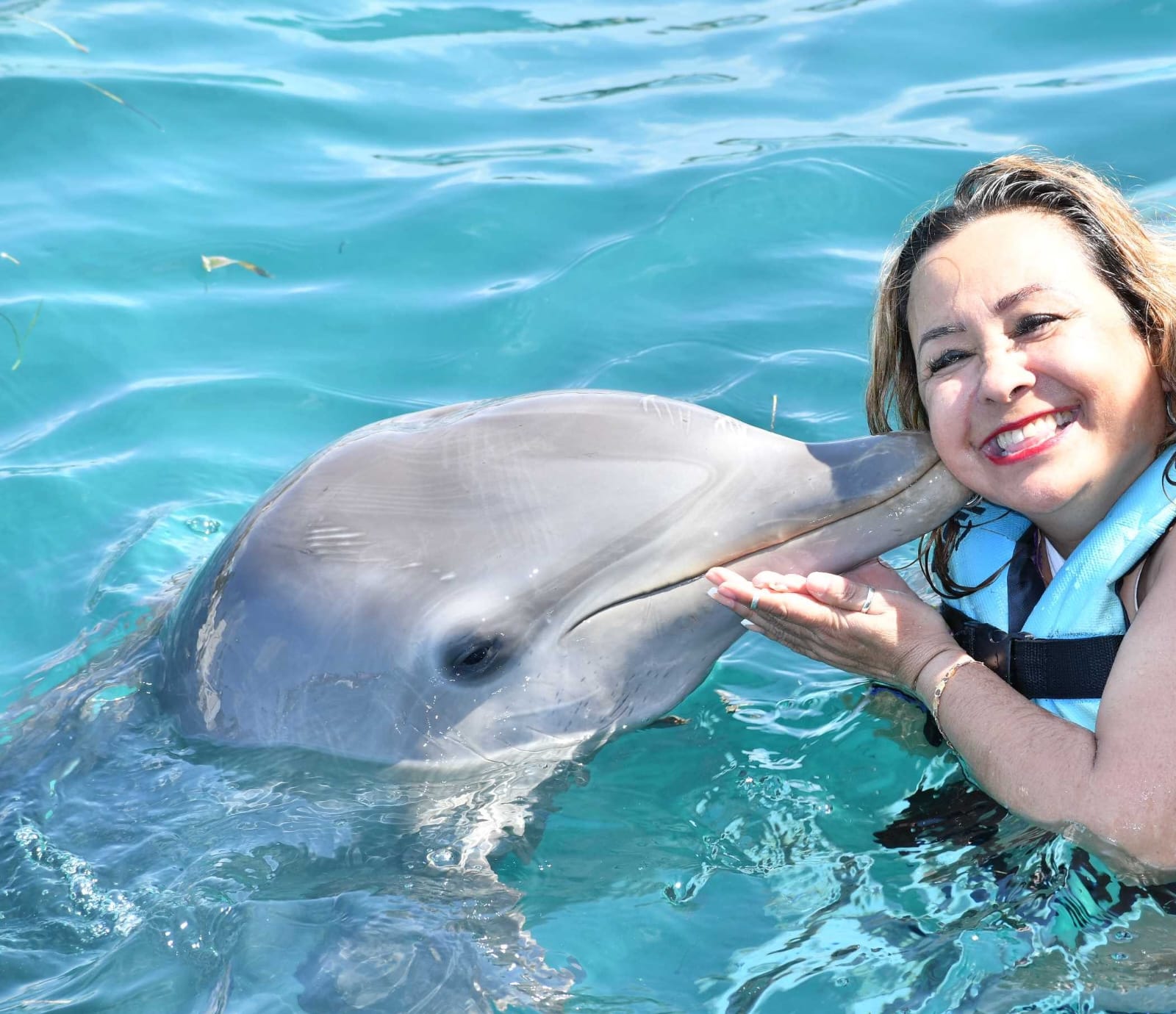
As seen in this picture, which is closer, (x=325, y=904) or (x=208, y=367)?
(x=325, y=904)

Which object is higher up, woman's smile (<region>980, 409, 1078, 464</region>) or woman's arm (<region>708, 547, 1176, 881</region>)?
woman's smile (<region>980, 409, 1078, 464</region>)

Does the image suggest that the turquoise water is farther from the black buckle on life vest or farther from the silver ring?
the silver ring

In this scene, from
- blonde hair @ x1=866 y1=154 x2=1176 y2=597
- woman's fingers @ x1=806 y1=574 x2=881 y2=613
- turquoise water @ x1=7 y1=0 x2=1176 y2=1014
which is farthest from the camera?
blonde hair @ x1=866 y1=154 x2=1176 y2=597

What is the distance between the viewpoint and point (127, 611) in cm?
605

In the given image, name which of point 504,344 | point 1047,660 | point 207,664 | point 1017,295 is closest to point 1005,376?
point 1017,295

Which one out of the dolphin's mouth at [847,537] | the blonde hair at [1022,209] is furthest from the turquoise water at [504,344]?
the blonde hair at [1022,209]

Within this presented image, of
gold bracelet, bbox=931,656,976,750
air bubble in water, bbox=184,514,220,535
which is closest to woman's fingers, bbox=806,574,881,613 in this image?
gold bracelet, bbox=931,656,976,750

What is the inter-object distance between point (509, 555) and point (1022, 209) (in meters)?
1.97

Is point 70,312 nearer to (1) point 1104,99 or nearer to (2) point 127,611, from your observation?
(2) point 127,611

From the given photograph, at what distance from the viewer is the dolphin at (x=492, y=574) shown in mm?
4285

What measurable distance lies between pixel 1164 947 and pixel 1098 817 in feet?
1.23

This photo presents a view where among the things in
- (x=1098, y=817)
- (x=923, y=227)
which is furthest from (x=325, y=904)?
(x=923, y=227)

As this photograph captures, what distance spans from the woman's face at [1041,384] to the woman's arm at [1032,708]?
38cm

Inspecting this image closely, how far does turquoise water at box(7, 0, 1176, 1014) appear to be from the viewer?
427 centimetres
